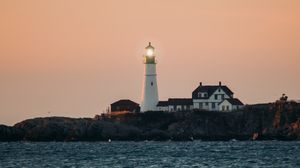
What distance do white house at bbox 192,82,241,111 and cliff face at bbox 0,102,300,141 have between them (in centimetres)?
586

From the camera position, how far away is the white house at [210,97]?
146125 mm

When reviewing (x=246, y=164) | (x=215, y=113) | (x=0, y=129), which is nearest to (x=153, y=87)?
(x=215, y=113)

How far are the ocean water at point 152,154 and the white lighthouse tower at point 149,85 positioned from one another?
29.7 feet

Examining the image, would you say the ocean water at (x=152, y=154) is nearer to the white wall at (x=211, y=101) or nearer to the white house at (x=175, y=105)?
the white house at (x=175, y=105)

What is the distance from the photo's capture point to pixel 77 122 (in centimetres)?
13950

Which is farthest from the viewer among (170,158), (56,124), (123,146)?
(56,124)

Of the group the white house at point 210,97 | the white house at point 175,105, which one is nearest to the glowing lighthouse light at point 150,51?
the white house at point 175,105

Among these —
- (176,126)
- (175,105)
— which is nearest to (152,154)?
(176,126)

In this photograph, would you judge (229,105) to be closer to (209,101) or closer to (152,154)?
(209,101)

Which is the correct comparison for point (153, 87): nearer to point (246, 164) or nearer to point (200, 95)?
point (200, 95)

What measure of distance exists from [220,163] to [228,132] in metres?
45.1

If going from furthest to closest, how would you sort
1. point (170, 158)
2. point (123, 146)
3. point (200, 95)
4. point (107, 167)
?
point (200, 95), point (123, 146), point (170, 158), point (107, 167)

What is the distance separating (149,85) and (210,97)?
30.3 feet

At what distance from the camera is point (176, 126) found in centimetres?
13850
